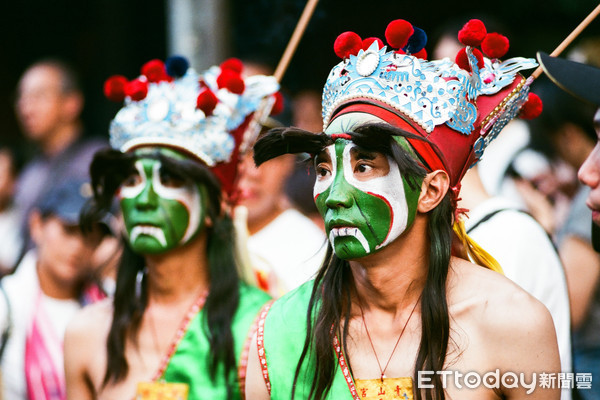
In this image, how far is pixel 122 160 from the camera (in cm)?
403

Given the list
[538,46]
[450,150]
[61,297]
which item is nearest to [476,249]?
[450,150]

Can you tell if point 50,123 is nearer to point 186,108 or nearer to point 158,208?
point 186,108

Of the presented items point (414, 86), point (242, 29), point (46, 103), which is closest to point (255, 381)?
point (414, 86)

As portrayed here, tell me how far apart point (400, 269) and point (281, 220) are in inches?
104

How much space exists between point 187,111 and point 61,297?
1519 mm

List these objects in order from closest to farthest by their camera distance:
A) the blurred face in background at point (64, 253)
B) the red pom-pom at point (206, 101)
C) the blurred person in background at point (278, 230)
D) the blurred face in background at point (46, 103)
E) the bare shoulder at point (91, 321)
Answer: the red pom-pom at point (206, 101) → the bare shoulder at point (91, 321) → the blurred face in background at point (64, 253) → the blurred person in background at point (278, 230) → the blurred face in background at point (46, 103)

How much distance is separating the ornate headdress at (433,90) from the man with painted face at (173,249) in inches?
40.3

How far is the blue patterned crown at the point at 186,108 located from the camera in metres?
4.04

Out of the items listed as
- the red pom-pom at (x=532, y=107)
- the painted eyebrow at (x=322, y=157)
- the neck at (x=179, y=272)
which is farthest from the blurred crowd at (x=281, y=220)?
the red pom-pom at (x=532, y=107)

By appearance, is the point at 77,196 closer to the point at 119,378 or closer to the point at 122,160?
the point at 122,160

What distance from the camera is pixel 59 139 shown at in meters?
6.77

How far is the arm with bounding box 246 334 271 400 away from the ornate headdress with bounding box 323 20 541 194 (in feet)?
2.92

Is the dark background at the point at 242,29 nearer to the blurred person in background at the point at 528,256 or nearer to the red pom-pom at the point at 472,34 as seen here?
the blurred person in background at the point at 528,256

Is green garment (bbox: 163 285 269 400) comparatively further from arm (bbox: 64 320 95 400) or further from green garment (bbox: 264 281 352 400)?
green garment (bbox: 264 281 352 400)
